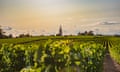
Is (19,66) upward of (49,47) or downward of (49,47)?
downward

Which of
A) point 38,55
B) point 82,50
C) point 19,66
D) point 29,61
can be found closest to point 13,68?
point 19,66

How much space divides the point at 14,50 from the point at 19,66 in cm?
43

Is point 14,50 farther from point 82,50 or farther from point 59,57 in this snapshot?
point 59,57

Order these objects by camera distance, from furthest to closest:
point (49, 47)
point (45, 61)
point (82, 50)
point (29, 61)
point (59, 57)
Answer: point (82, 50)
point (29, 61)
point (49, 47)
point (59, 57)
point (45, 61)

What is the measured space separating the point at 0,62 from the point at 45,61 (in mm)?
2715

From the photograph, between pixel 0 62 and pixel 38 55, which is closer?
pixel 38 55

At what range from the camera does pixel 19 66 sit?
25.0 ft

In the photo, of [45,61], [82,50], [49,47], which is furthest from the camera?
[82,50]

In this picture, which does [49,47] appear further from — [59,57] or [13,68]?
[13,68]

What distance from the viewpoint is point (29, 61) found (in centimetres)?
720

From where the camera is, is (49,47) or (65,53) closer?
(65,53)

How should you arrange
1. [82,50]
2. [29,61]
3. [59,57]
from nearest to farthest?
1. [59,57]
2. [29,61]
3. [82,50]

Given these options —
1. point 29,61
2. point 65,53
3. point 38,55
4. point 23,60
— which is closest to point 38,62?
point 38,55

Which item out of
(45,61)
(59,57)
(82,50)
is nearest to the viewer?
(45,61)
